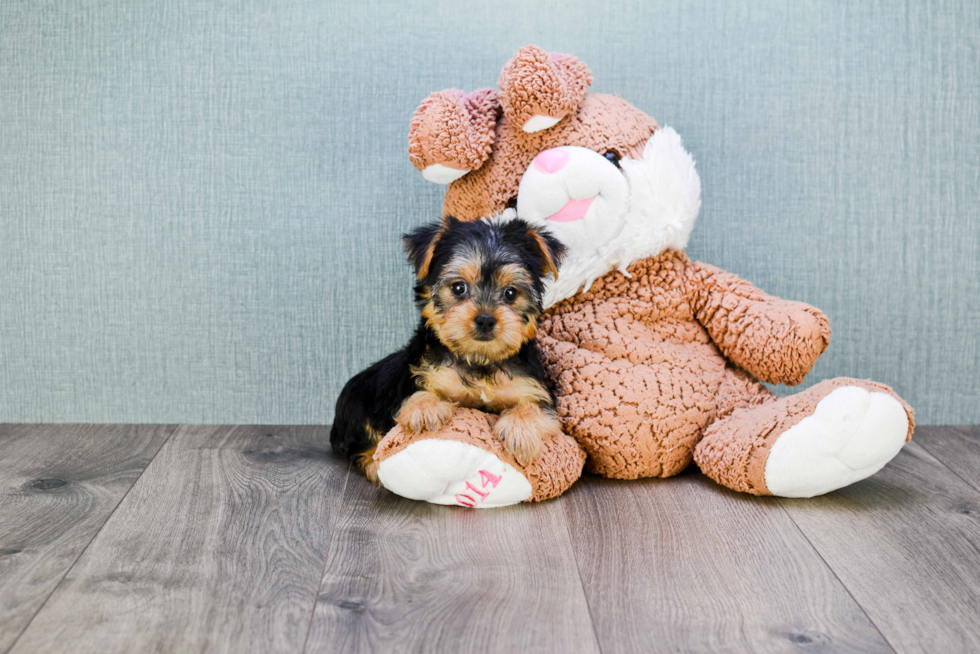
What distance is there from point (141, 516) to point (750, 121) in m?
2.18

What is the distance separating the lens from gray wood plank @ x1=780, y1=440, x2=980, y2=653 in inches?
61.4

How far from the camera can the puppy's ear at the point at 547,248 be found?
2098 mm

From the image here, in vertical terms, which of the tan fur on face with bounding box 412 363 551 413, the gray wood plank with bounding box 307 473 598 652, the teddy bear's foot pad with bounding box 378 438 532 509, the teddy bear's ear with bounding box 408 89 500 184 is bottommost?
the gray wood plank with bounding box 307 473 598 652

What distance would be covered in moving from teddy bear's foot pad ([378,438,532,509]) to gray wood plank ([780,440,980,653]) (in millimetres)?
705

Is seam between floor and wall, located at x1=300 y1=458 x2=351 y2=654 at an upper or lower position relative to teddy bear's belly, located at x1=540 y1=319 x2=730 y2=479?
lower

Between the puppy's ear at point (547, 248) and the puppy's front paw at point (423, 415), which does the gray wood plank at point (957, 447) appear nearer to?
the puppy's ear at point (547, 248)

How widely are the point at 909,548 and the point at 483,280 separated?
113 centimetres

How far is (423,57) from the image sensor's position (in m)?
2.74

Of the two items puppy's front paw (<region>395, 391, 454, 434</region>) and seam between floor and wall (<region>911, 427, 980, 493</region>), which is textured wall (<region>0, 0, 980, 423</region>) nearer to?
seam between floor and wall (<region>911, 427, 980, 493</region>)

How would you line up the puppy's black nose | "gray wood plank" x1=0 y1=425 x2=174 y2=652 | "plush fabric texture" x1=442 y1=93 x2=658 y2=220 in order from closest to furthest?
"gray wood plank" x1=0 y1=425 x2=174 y2=652
the puppy's black nose
"plush fabric texture" x1=442 y1=93 x2=658 y2=220

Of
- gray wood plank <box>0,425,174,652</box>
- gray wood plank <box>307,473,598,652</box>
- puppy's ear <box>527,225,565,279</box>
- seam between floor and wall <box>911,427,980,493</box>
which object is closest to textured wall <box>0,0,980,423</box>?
gray wood plank <box>0,425,174,652</box>

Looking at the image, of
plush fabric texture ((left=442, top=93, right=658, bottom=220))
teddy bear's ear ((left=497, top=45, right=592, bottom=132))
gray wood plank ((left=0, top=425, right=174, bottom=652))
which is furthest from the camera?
plush fabric texture ((left=442, top=93, right=658, bottom=220))

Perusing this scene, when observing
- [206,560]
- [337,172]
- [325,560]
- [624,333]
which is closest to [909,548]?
[624,333]

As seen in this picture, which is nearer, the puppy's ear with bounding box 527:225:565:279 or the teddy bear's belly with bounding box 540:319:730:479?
the puppy's ear with bounding box 527:225:565:279
